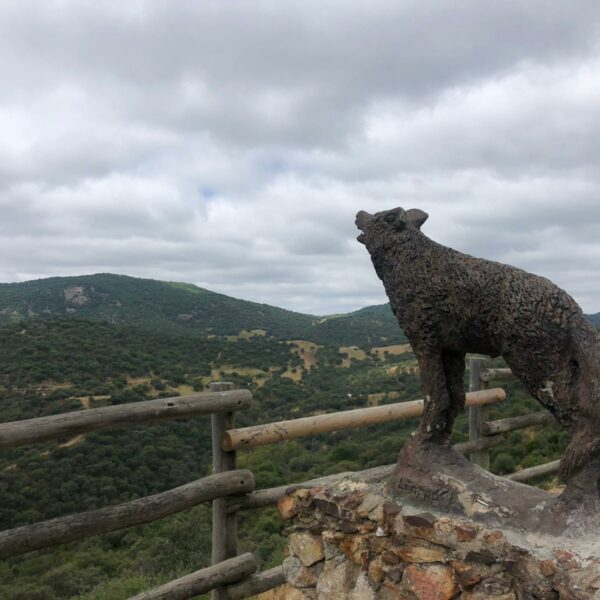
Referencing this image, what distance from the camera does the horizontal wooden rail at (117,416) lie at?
287cm

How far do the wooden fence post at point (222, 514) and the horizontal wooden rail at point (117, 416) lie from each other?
13cm

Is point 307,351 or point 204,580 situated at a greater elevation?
point 307,351

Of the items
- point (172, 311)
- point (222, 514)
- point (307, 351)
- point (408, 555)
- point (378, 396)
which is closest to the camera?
point (408, 555)

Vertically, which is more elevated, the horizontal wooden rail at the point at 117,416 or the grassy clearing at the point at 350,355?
the horizontal wooden rail at the point at 117,416

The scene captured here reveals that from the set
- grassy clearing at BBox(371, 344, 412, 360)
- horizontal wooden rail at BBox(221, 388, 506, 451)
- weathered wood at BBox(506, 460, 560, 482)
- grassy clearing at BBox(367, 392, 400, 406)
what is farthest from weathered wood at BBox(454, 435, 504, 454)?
grassy clearing at BBox(371, 344, 412, 360)

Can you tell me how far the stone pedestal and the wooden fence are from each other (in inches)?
12.6

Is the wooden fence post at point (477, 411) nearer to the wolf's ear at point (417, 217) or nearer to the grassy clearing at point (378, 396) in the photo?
the wolf's ear at point (417, 217)

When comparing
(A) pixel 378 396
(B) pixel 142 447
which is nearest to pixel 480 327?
(B) pixel 142 447

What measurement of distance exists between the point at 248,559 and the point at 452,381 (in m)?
1.93

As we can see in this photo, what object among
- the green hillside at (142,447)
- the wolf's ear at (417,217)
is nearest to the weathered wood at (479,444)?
the green hillside at (142,447)

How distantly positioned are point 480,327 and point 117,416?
6.85 ft

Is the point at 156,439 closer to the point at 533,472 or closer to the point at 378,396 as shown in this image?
the point at 378,396

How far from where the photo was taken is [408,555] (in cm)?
257

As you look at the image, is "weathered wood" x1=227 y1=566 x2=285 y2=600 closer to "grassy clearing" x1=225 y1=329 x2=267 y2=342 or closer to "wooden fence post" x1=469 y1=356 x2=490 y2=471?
"wooden fence post" x1=469 y1=356 x2=490 y2=471
